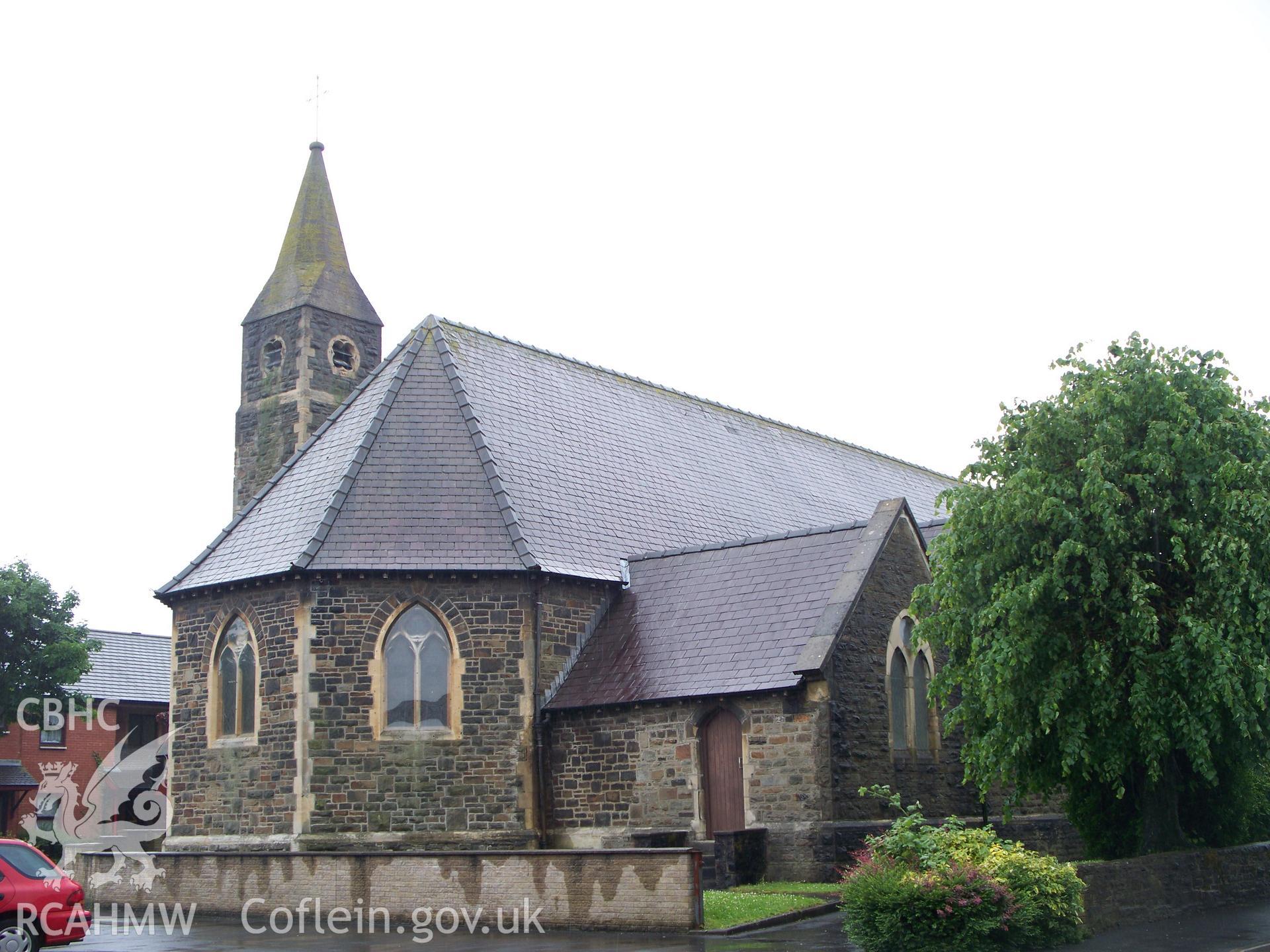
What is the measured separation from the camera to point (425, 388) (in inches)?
1105

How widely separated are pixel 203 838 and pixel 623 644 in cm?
842

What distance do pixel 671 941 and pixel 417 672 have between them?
9.72m

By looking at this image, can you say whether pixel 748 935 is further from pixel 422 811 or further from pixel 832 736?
pixel 422 811

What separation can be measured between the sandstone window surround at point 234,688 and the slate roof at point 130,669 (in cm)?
2311

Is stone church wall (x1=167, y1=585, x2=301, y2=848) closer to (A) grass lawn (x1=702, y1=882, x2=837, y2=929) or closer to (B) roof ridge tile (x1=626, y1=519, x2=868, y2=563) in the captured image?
(B) roof ridge tile (x1=626, y1=519, x2=868, y2=563)

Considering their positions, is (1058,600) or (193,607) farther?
(193,607)

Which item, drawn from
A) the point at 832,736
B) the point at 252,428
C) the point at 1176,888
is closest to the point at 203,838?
the point at 832,736

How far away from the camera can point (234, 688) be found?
25.2 meters

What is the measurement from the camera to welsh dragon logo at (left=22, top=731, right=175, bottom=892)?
22.4m

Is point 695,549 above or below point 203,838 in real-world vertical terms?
above

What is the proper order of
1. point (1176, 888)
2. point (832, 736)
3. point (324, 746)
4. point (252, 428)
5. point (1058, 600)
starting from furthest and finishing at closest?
point (252, 428), point (324, 746), point (832, 736), point (1058, 600), point (1176, 888)

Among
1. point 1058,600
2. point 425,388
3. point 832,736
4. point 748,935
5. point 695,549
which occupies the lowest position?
point 748,935

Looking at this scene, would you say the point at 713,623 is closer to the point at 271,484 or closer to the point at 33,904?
the point at 271,484

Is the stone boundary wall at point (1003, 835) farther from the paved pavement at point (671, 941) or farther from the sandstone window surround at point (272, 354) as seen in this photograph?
the sandstone window surround at point (272, 354)
